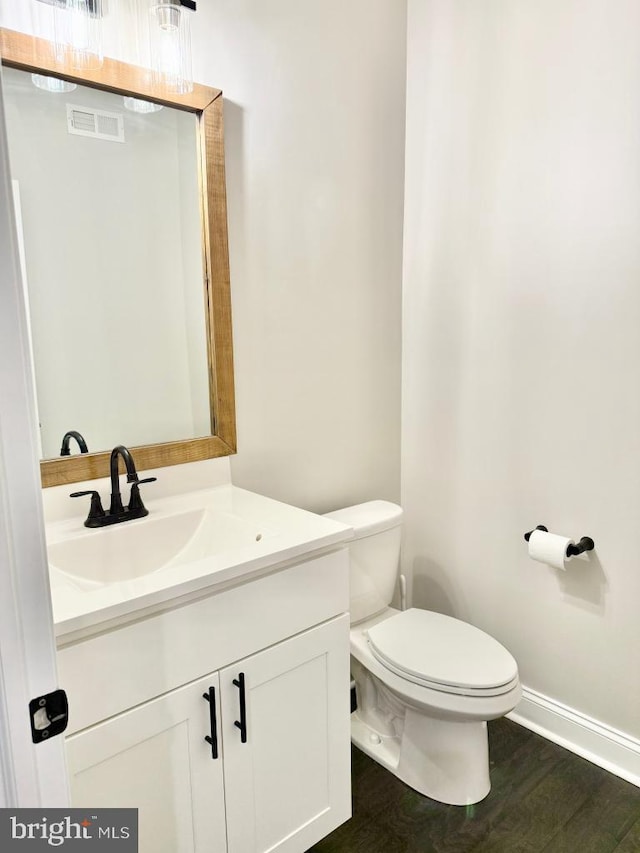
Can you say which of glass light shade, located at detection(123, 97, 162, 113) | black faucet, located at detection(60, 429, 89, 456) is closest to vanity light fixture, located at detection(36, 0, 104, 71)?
glass light shade, located at detection(123, 97, 162, 113)

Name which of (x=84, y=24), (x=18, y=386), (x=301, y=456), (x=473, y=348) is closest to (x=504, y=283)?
(x=473, y=348)

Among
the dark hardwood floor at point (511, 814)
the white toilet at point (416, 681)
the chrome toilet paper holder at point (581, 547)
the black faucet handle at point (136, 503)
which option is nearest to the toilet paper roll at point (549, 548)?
the chrome toilet paper holder at point (581, 547)

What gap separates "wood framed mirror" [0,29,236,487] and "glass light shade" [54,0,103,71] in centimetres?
2

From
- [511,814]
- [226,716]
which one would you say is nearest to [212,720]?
[226,716]

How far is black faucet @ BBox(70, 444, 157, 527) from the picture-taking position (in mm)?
1474

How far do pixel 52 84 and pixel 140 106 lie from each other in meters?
0.22

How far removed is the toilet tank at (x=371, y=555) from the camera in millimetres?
1930

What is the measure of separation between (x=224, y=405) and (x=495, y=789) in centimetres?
140

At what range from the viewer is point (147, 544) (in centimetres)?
151

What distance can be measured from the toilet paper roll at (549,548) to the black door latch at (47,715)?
60.8 inches

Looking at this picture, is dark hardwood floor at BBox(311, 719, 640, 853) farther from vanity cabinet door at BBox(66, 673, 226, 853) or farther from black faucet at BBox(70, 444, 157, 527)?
black faucet at BBox(70, 444, 157, 527)

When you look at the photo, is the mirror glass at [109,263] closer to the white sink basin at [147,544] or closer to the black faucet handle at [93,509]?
the black faucet handle at [93,509]

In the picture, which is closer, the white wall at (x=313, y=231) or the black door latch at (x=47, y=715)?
the black door latch at (x=47, y=715)

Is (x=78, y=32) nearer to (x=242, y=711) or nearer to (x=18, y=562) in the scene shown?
(x=18, y=562)
